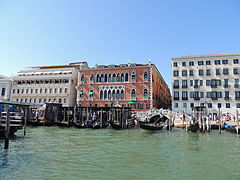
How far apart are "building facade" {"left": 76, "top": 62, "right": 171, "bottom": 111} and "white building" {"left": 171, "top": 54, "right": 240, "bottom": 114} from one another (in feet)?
13.5

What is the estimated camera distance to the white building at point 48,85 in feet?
115

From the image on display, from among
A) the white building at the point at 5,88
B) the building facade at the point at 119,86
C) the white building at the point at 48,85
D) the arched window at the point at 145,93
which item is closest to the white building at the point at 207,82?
the building facade at the point at 119,86

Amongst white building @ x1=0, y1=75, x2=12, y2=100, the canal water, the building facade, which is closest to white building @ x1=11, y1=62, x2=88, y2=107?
white building @ x1=0, y1=75, x2=12, y2=100

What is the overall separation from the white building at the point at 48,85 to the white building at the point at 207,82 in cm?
1772

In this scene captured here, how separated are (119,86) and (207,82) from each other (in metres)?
13.9

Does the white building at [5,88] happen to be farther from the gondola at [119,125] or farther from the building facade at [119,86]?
the gondola at [119,125]

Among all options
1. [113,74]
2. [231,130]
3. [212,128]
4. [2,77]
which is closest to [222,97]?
[212,128]

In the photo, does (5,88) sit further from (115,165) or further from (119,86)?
(115,165)

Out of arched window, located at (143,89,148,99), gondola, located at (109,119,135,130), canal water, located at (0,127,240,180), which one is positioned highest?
arched window, located at (143,89,148,99)

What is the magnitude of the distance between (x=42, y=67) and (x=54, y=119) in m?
18.7

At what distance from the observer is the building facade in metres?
30.2

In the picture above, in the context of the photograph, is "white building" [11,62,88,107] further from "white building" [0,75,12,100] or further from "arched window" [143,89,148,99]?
"arched window" [143,89,148,99]

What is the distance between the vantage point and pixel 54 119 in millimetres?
24922

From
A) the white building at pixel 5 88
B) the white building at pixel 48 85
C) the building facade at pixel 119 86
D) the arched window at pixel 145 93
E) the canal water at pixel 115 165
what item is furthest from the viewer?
the white building at pixel 5 88
